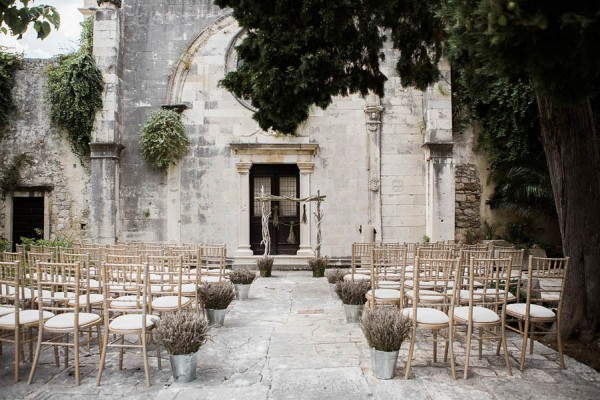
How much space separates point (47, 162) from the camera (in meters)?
11.8

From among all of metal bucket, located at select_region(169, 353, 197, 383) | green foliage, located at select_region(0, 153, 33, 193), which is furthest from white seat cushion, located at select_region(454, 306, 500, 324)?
green foliage, located at select_region(0, 153, 33, 193)

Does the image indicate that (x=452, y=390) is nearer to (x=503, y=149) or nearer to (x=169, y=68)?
(x=503, y=149)

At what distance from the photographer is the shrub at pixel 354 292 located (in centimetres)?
599

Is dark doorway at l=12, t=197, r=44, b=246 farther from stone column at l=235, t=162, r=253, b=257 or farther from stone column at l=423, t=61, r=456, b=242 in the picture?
stone column at l=423, t=61, r=456, b=242

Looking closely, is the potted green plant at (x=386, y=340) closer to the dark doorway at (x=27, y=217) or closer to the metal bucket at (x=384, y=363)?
the metal bucket at (x=384, y=363)

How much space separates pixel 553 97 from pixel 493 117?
8.70m

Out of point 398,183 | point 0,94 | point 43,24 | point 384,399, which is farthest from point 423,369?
point 0,94

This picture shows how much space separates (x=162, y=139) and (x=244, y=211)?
2631 millimetres

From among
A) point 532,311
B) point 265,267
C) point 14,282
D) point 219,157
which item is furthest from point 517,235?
point 14,282

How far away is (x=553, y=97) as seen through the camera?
335 cm

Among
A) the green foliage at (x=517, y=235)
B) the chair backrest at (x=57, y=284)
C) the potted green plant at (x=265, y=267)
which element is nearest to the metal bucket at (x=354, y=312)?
the chair backrest at (x=57, y=284)

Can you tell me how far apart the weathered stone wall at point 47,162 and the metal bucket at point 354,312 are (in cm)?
827

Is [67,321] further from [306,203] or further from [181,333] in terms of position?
[306,203]

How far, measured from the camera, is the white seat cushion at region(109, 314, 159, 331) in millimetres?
4117
